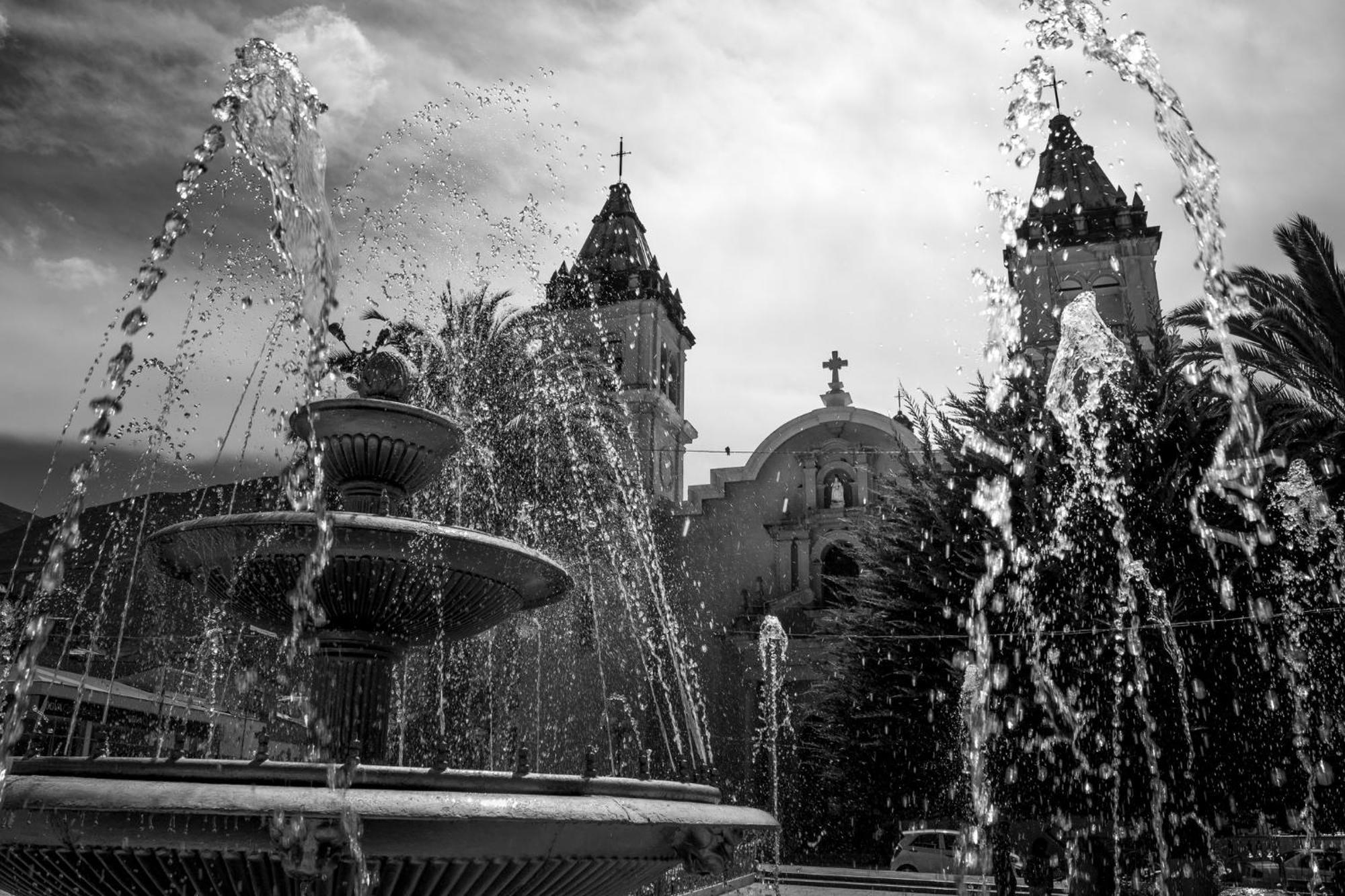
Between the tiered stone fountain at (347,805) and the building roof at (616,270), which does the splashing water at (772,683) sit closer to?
the building roof at (616,270)

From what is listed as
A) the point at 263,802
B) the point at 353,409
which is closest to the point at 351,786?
the point at 263,802

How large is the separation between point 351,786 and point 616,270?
3070cm

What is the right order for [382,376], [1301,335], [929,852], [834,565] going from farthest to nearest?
[834,565] → [929,852] → [1301,335] → [382,376]

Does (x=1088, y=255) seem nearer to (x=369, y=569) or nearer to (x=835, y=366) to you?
(x=835, y=366)

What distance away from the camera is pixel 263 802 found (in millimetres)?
2891

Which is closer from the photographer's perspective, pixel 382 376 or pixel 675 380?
pixel 382 376

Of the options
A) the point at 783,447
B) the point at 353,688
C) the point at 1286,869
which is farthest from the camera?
the point at 783,447

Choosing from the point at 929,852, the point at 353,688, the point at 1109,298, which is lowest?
the point at 929,852

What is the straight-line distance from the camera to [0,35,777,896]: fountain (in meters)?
2.95

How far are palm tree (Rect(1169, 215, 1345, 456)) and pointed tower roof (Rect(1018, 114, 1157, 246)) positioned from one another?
53.5ft

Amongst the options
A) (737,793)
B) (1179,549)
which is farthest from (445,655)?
(1179,549)

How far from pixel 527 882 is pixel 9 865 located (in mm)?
1680

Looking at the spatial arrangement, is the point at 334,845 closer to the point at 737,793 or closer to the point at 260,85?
the point at 260,85

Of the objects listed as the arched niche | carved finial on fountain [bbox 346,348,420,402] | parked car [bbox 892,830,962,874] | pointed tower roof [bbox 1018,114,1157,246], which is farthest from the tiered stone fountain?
pointed tower roof [bbox 1018,114,1157,246]
